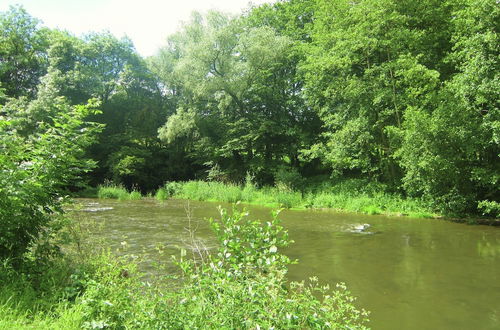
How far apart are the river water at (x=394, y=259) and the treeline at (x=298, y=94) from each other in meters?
2.84

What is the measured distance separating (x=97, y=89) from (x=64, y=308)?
3149 centimetres

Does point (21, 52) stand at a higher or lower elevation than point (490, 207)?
higher

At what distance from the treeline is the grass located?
2.82ft

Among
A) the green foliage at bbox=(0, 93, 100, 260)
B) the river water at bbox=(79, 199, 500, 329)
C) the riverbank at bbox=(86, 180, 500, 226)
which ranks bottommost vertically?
the river water at bbox=(79, 199, 500, 329)

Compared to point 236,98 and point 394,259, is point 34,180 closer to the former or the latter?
point 394,259

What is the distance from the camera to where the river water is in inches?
202

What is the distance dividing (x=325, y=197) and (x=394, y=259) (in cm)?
1088

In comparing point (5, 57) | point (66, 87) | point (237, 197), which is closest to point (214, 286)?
point (237, 197)

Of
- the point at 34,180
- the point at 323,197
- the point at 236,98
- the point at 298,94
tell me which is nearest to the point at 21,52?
the point at 236,98

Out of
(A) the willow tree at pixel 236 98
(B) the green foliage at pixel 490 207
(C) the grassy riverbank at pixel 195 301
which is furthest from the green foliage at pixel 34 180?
(A) the willow tree at pixel 236 98

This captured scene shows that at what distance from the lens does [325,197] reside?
62.0 ft

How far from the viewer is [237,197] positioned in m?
21.9

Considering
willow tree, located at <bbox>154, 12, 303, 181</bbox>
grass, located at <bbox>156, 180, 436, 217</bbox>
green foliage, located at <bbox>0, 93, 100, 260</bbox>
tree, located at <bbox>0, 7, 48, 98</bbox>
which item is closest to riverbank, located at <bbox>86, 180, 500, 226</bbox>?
grass, located at <bbox>156, 180, 436, 217</bbox>

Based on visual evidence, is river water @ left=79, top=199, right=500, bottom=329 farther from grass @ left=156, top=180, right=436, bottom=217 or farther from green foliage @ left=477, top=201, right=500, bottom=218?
grass @ left=156, top=180, right=436, bottom=217
